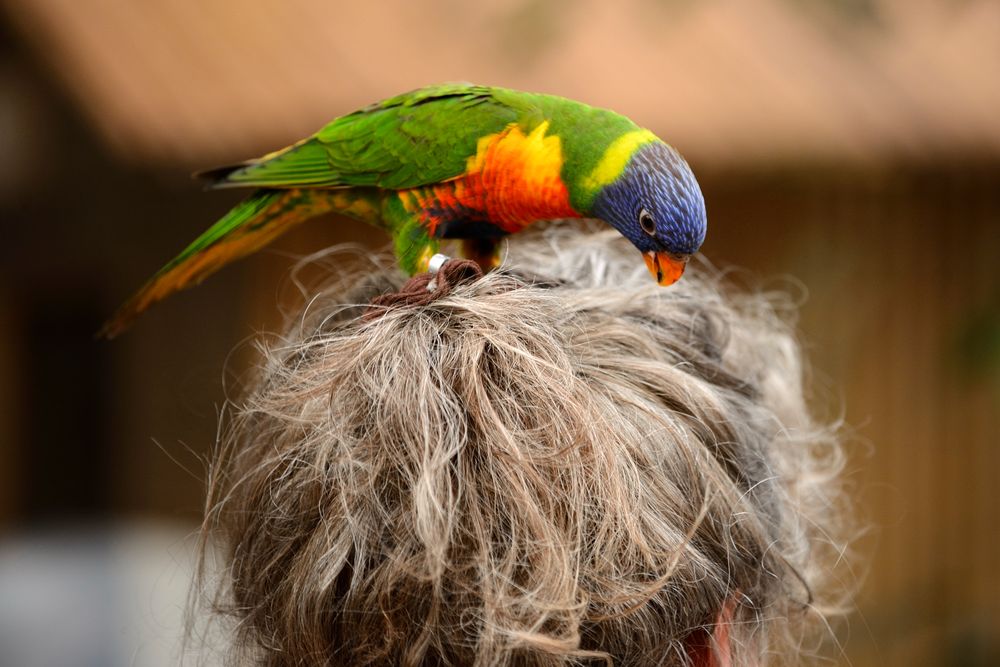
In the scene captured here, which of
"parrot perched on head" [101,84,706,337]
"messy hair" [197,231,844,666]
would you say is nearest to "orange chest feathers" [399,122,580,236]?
"parrot perched on head" [101,84,706,337]

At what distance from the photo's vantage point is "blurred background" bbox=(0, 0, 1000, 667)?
2.36m

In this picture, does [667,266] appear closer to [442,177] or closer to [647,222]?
[647,222]

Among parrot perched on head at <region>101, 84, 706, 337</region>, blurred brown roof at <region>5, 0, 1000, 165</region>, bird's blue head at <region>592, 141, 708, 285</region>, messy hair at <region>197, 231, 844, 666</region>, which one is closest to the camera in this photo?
messy hair at <region>197, 231, 844, 666</region>

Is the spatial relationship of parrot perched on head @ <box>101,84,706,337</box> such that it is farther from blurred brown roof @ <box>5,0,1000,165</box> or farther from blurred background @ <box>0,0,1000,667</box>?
blurred brown roof @ <box>5,0,1000,165</box>

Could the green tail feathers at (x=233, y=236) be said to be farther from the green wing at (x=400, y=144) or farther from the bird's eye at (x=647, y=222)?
the bird's eye at (x=647, y=222)

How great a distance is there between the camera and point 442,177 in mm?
1143

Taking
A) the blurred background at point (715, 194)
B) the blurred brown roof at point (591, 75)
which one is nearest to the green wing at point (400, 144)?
the blurred background at point (715, 194)

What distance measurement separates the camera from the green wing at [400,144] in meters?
1.14

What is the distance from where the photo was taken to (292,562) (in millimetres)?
780

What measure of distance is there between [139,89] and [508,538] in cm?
221

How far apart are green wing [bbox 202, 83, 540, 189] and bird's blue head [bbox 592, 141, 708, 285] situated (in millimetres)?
202

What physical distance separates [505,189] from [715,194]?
158 cm

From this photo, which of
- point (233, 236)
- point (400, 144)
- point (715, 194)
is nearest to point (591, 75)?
point (715, 194)

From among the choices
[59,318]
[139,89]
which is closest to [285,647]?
[139,89]
